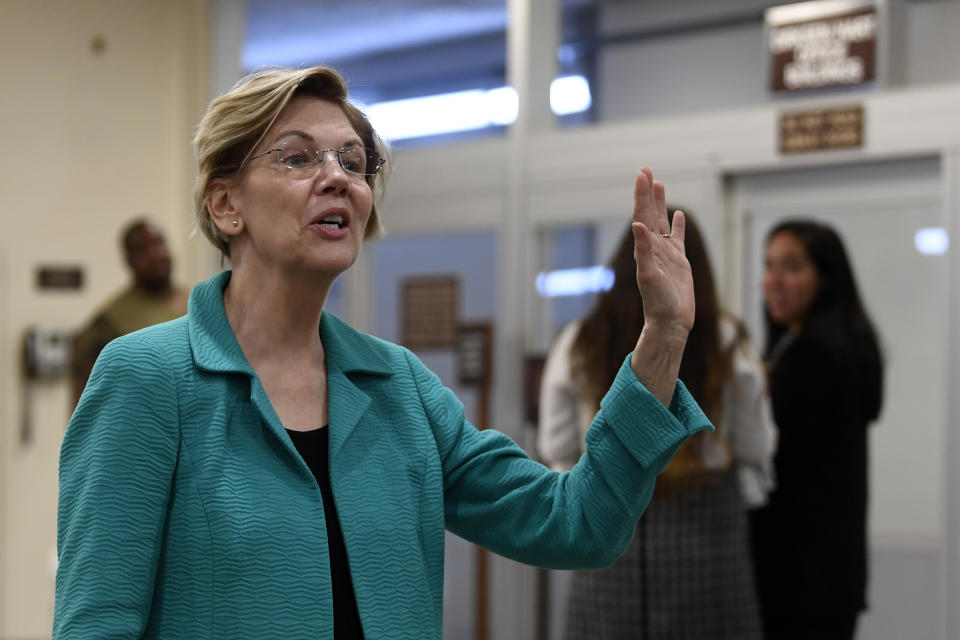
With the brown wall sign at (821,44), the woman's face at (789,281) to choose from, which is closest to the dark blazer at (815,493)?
the woman's face at (789,281)

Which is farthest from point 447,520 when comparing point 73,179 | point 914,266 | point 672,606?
point 73,179

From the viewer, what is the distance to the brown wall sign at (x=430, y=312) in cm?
519

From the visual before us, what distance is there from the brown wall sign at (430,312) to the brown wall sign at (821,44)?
160 cm

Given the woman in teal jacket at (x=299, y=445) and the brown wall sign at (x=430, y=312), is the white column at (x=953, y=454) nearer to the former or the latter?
the brown wall sign at (x=430, y=312)

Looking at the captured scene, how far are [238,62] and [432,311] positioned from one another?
73.1 inches

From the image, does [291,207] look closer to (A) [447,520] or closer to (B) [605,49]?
(A) [447,520]

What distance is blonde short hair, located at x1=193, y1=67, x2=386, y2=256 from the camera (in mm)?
1646

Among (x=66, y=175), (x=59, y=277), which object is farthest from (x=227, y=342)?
(x=66, y=175)

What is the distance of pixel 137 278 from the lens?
219 inches

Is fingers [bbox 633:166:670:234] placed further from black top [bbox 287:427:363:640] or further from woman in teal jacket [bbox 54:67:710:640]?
black top [bbox 287:427:363:640]

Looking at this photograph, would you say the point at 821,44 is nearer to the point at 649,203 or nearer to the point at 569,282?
the point at 569,282

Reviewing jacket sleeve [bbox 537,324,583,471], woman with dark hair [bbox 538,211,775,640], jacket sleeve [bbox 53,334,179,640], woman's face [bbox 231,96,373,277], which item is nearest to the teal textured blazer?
jacket sleeve [bbox 53,334,179,640]

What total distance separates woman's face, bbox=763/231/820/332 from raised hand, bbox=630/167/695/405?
2.36 m

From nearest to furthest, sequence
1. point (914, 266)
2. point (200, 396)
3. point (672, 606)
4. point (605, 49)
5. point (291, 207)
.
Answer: point (200, 396) < point (291, 207) < point (672, 606) < point (914, 266) < point (605, 49)
